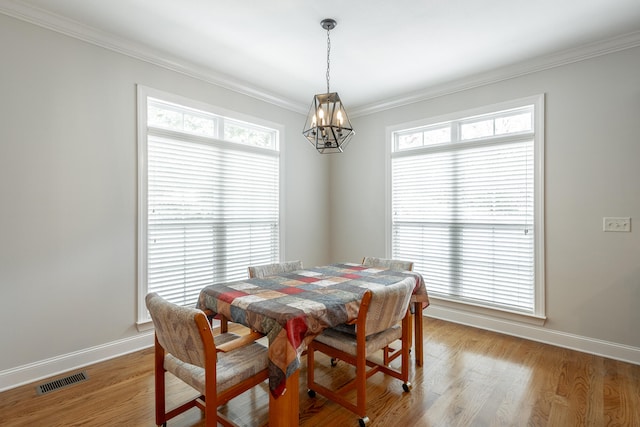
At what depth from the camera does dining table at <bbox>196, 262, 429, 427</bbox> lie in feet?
5.43

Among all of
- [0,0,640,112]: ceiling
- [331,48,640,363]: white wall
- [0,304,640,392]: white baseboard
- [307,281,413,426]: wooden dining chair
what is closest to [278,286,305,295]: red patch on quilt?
[307,281,413,426]: wooden dining chair

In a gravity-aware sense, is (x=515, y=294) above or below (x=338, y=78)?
below

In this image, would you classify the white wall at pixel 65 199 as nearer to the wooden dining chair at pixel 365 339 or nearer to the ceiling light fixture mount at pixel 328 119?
the ceiling light fixture mount at pixel 328 119

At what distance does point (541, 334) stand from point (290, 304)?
2.78 meters

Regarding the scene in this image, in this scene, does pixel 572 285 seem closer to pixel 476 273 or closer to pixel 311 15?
pixel 476 273

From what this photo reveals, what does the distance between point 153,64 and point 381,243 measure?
333cm

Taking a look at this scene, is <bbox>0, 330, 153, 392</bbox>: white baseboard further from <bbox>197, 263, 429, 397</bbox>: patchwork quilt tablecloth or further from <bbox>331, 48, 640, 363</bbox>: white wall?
<bbox>331, 48, 640, 363</bbox>: white wall

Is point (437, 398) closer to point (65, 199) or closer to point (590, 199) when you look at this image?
point (590, 199)

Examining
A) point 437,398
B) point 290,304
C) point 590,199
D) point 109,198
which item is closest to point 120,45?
point 109,198

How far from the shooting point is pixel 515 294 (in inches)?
134

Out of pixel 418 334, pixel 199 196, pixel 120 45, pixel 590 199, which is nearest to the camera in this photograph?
pixel 418 334

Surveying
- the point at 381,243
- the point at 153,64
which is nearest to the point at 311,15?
the point at 153,64

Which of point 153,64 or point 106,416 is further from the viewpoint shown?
point 153,64

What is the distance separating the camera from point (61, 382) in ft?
7.97
